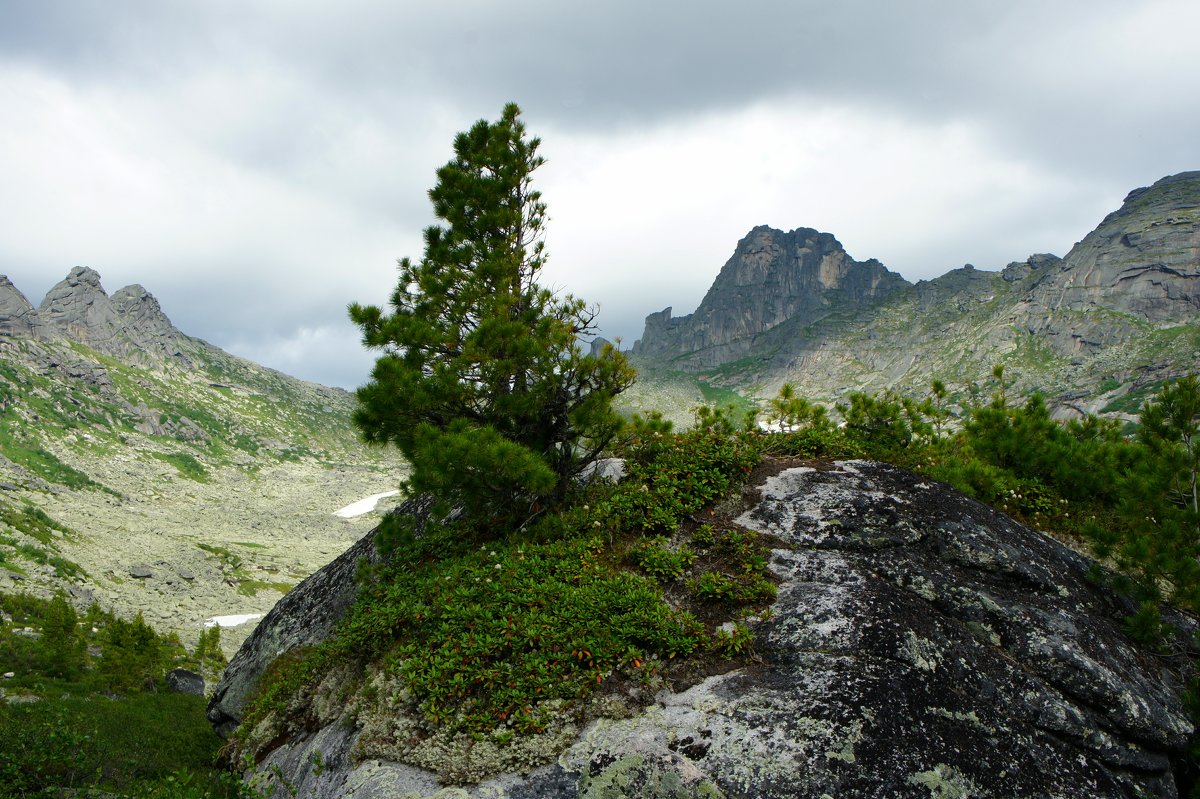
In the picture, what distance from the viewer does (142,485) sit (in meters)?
121

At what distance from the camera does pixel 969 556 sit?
9.06 meters

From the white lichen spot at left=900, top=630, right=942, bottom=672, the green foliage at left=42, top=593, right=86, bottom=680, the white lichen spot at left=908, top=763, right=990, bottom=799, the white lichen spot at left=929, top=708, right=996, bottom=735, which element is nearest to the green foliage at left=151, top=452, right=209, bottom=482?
the green foliage at left=42, top=593, right=86, bottom=680

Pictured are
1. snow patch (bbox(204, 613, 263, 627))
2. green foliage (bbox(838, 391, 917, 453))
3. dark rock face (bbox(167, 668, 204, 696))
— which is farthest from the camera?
snow patch (bbox(204, 613, 263, 627))

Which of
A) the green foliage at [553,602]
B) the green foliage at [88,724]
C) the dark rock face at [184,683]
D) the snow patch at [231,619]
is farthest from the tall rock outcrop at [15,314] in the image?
the green foliage at [553,602]

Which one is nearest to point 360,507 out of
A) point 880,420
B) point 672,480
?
point 880,420

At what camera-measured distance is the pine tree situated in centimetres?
1054

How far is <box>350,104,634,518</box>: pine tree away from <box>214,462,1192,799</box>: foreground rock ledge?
13.1ft

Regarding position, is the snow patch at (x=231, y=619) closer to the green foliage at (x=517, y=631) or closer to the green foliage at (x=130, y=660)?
the green foliage at (x=130, y=660)

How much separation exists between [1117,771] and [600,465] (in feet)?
28.0

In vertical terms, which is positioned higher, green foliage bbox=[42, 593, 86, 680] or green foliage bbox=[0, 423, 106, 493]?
green foliage bbox=[0, 423, 106, 493]

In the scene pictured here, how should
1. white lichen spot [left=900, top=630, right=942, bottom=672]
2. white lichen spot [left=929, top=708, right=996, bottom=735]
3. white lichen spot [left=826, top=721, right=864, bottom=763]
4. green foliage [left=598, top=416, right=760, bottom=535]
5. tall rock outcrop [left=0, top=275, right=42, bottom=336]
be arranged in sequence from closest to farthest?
white lichen spot [left=826, top=721, right=864, bottom=763], white lichen spot [left=929, top=708, right=996, bottom=735], white lichen spot [left=900, top=630, right=942, bottom=672], green foliage [left=598, top=416, right=760, bottom=535], tall rock outcrop [left=0, top=275, right=42, bottom=336]

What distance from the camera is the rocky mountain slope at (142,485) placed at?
2630 inches

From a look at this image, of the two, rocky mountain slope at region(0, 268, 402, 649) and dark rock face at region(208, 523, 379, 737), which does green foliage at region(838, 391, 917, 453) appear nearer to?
dark rock face at region(208, 523, 379, 737)

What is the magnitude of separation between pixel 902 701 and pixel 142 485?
145 metres
